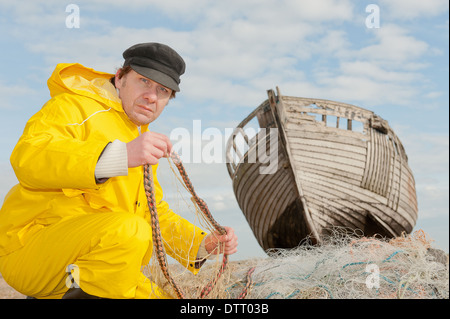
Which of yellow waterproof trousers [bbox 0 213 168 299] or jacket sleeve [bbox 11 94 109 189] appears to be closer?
jacket sleeve [bbox 11 94 109 189]

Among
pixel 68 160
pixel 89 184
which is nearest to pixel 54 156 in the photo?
pixel 68 160

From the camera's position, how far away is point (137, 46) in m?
2.93

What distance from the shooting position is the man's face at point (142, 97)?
289cm

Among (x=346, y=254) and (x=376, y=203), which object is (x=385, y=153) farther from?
(x=346, y=254)

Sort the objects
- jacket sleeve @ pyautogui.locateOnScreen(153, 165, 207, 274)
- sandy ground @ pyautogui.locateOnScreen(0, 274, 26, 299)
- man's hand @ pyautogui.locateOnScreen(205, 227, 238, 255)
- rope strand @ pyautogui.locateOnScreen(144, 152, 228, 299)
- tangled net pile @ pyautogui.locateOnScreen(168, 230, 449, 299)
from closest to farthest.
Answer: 1. rope strand @ pyautogui.locateOnScreen(144, 152, 228, 299)
2. man's hand @ pyautogui.locateOnScreen(205, 227, 238, 255)
3. jacket sleeve @ pyautogui.locateOnScreen(153, 165, 207, 274)
4. tangled net pile @ pyautogui.locateOnScreen(168, 230, 449, 299)
5. sandy ground @ pyautogui.locateOnScreen(0, 274, 26, 299)

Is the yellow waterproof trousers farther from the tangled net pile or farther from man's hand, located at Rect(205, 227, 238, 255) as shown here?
the tangled net pile

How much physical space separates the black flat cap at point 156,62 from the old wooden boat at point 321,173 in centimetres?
635

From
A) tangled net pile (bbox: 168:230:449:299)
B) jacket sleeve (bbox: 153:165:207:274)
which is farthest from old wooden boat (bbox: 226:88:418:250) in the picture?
jacket sleeve (bbox: 153:165:207:274)

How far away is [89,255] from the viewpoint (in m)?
2.49

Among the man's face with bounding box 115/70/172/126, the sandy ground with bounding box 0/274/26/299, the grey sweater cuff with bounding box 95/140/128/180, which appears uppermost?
the man's face with bounding box 115/70/172/126

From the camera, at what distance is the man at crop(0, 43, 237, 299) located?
2.39m

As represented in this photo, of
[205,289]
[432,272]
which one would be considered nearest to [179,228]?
[205,289]

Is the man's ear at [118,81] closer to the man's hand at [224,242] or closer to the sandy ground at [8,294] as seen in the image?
the man's hand at [224,242]

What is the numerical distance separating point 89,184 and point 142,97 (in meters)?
0.77
